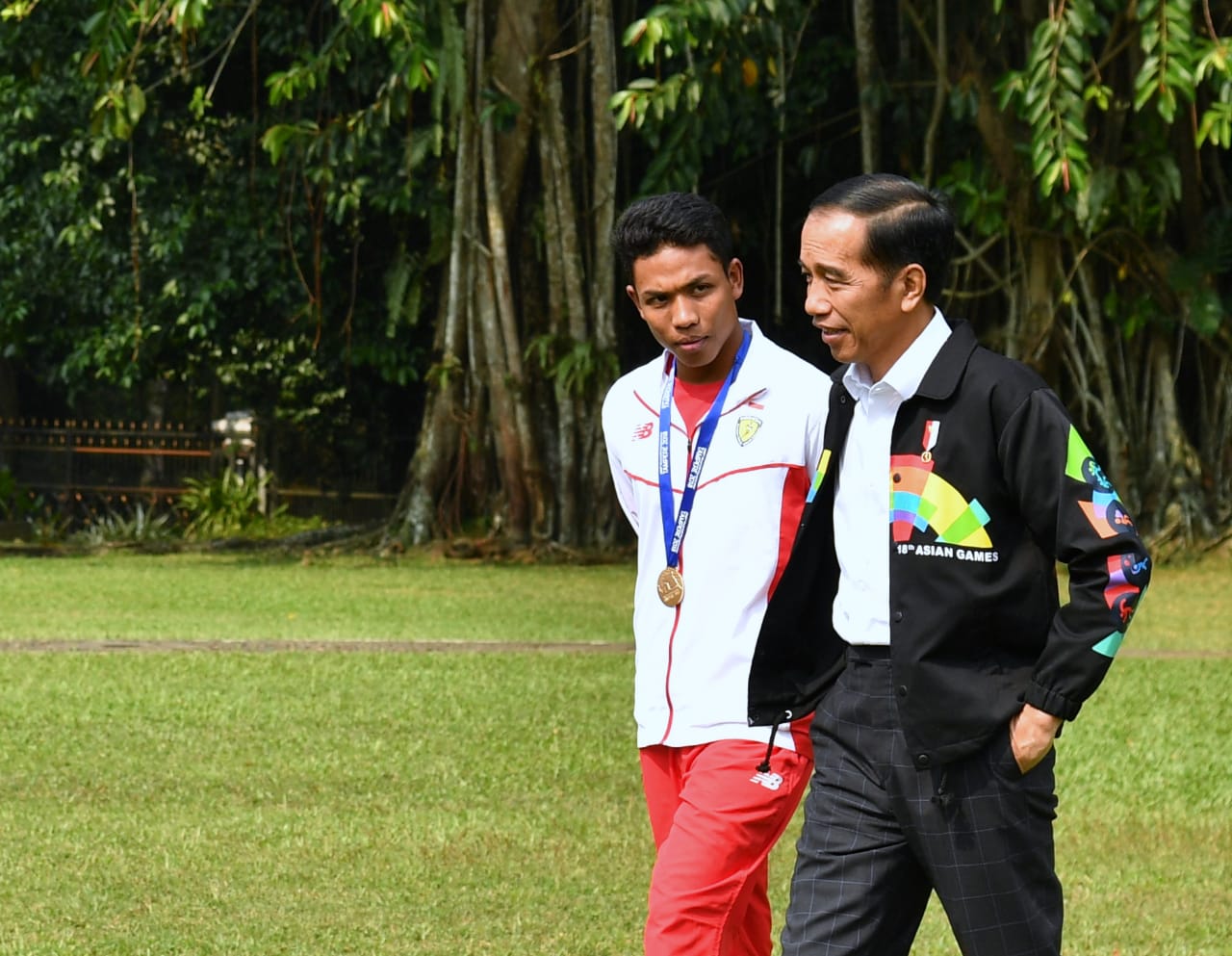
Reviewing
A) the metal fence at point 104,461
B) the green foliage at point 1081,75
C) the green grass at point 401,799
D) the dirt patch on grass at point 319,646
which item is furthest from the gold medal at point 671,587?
the metal fence at point 104,461

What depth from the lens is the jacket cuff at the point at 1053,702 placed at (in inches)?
118

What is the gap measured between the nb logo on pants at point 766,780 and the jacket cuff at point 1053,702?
653 mm

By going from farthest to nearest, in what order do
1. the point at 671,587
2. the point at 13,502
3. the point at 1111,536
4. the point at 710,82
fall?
the point at 13,502 → the point at 710,82 → the point at 671,587 → the point at 1111,536

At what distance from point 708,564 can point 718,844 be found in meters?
0.48

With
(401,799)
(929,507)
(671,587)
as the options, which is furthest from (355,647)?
(929,507)

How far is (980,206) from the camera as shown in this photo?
51.2ft

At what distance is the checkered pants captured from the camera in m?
3.09

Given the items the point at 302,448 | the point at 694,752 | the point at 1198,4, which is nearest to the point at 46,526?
the point at 302,448

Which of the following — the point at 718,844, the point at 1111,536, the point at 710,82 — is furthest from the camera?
the point at 710,82

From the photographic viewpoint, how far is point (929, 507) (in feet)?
10.2

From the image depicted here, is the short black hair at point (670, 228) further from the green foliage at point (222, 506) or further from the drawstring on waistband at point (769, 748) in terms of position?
the green foliage at point (222, 506)

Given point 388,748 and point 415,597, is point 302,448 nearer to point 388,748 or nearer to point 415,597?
point 415,597

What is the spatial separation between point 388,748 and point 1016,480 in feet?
17.3

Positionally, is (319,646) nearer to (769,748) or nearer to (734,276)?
(734,276)
